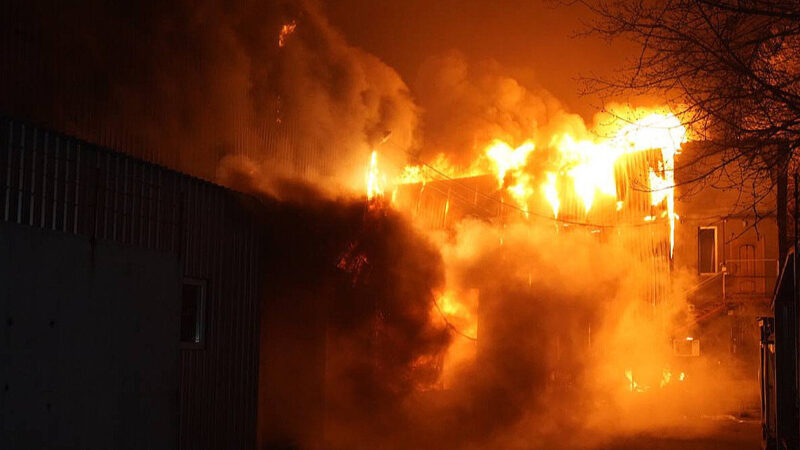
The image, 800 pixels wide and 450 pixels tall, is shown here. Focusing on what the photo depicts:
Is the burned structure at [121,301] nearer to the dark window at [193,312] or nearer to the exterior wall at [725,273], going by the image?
the dark window at [193,312]

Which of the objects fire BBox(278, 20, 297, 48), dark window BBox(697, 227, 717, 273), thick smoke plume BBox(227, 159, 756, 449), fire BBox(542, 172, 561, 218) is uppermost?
fire BBox(278, 20, 297, 48)

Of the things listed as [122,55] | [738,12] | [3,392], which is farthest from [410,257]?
[3,392]

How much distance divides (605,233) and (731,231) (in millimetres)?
4845

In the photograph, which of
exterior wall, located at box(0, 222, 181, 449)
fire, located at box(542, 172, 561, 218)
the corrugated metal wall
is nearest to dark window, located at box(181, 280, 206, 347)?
the corrugated metal wall

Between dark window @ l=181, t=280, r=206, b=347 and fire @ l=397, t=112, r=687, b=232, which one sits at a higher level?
fire @ l=397, t=112, r=687, b=232

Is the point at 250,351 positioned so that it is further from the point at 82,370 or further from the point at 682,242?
the point at 682,242

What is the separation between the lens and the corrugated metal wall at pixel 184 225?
296 inches

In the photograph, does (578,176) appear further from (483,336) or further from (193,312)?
(193,312)

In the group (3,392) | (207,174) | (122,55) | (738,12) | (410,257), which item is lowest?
(3,392)

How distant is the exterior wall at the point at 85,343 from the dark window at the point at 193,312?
0.57 m

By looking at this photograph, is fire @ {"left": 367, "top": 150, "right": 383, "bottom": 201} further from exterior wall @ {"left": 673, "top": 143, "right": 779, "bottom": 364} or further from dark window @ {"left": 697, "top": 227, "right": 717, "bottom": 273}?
dark window @ {"left": 697, "top": 227, "right": 717, "bottom": 273}

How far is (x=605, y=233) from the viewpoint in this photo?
92.3 feet

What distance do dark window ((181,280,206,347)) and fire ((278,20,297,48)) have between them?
8362 millimetres

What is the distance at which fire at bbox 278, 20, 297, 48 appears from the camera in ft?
57.2
